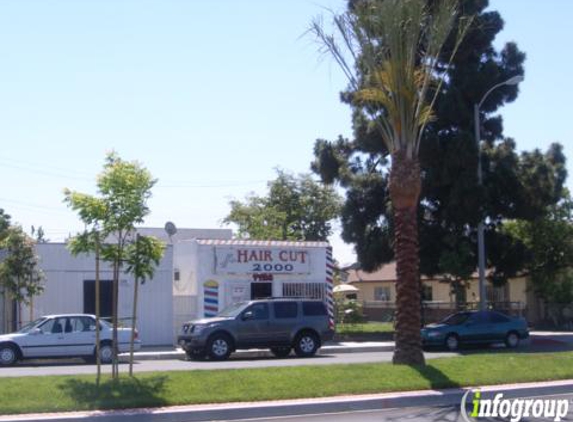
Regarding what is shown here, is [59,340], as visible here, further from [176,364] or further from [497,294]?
[497,294]

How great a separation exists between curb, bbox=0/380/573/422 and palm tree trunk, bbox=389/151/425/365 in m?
Result: 2.46

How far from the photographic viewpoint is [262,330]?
25.3m

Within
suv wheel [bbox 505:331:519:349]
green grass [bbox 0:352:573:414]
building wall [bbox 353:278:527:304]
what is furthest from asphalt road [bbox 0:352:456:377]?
building wall [bbox 353:278:527:304]

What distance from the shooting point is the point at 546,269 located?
143ft

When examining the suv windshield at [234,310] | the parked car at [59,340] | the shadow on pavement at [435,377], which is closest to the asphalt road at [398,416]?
the shadow on pavement at [435,377]

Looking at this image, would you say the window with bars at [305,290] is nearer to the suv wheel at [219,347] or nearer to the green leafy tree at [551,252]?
the suv wheel at [219,347]

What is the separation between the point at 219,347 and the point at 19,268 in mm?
7664

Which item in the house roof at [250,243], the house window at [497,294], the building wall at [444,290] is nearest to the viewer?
the house roof at [250,243]

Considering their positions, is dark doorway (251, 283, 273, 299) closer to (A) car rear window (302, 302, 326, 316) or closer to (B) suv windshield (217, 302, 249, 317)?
(A) car rear window (302, 302, 326, 316)

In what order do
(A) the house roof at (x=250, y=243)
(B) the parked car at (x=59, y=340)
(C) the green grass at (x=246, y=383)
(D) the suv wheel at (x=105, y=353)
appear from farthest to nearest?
(A) the house roof at (x=250, y=243) → (D) the suv wheel at (x=105, y=353) → (B) the parked car at (x=59, y=340) → (C) the green grass at (x=246, y=383)

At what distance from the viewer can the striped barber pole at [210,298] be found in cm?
3120

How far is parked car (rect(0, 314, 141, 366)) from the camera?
77.6ft

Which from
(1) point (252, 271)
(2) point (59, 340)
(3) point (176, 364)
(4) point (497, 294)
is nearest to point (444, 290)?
(4) point (497, 294)

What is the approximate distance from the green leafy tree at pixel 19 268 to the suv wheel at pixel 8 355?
14.1 feet
